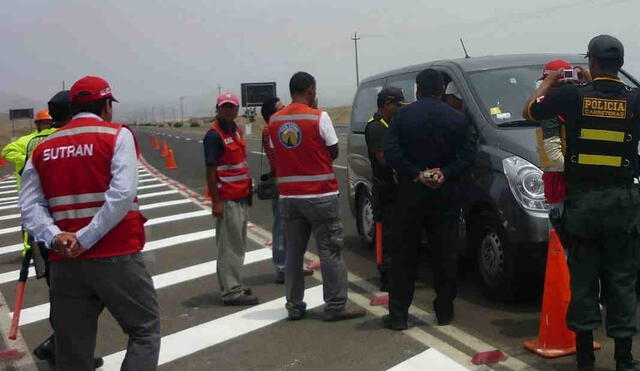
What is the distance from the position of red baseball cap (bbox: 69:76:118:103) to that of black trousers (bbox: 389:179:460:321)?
7.96 feet

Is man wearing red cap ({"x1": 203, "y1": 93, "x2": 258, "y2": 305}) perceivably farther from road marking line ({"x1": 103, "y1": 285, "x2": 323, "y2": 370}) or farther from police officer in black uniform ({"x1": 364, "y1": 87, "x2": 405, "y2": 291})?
police officer in black uniform ({"x1": 364, "y1": 87, "x2": 405, "y2": 291})

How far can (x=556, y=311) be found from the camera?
189 inches

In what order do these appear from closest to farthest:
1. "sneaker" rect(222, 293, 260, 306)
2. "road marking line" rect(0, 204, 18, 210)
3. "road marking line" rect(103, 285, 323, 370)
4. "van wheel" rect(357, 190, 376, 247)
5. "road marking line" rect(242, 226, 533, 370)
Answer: "road marking line" rect(242, 226, 533, 370), "road marking line" rect(103, 285, 323, 370), "sneaker" rect(222, 293, 260, 306), "van wheel" rect(357, 190, 376, 247), "road marking line" rect(0, 204, 18, 210)

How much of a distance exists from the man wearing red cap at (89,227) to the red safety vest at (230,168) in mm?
2479

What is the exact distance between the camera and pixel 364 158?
Answer: 8.05 meters

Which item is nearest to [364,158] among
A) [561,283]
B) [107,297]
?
[561,283]

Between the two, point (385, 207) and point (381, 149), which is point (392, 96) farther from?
point (385, 207)

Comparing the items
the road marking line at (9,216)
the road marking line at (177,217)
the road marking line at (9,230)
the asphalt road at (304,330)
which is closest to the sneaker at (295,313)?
the asphalt road at (304,330)

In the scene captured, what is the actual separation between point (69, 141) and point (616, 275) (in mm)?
3191

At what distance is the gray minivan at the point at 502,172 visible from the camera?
18.1 feet

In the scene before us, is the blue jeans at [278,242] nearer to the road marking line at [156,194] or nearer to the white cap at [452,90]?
the white cap at [452,90]

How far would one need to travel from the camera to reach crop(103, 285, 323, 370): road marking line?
5.29 metres

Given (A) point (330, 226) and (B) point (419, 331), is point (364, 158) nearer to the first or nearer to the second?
(A) point (330, 226)

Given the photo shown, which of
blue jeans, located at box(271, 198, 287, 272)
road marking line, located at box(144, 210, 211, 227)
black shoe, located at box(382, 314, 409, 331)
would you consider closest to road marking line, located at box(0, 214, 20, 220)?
road marking line, located at box(144, 210, 211, 227)
